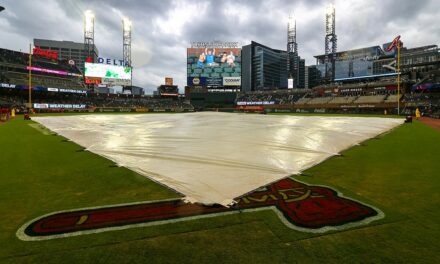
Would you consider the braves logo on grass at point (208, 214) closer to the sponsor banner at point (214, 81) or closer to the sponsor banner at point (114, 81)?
the sponsor banner at point (114, 81)

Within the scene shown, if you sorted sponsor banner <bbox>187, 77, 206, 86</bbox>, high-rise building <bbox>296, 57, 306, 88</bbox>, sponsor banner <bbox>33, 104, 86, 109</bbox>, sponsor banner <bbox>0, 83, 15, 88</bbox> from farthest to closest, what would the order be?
high-rise building <bbox>296, 57, 306, 88</bbox>, sponsor banner <bbox>187, 77, 206, 86</bbox>, sponsor banner <bbox>33, 104, 86, 109</bbox>, sponsor banner <bbox>0, 83, 15, 88</bbox>

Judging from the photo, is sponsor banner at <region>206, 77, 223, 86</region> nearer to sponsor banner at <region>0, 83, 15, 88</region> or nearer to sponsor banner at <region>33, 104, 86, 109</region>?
sponsor banner at <region>33, 104, 86, 109</region>

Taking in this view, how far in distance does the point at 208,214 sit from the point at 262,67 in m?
170

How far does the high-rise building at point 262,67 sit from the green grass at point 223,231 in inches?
6410

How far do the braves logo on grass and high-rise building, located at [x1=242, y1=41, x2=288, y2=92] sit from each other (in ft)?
537

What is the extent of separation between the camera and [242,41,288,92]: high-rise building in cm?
16650

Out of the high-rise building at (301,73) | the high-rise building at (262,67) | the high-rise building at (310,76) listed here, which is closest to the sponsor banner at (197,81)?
the high-rise building at (262,67)

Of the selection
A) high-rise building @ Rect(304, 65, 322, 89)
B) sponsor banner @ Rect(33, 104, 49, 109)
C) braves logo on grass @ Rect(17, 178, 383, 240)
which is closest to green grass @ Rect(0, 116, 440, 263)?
braves logo on grass @ Rect(17, 178, 383, 240)

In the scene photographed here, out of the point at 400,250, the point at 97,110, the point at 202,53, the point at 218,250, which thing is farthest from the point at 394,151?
the point at 202,53

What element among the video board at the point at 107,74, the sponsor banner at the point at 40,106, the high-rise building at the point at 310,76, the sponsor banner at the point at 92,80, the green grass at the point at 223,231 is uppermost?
the high-rise building at the point at 310,76

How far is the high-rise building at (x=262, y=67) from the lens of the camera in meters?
166

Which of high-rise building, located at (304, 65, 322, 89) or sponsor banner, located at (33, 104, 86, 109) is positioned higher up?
high-rise building, located at (304, 65, 322, 89)

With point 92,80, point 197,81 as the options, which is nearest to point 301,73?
point 197,81

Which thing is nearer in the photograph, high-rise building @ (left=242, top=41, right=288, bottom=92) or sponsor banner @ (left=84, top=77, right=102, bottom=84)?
sponsor banner @ (left=84, top=77, right=102, bottom=84)
